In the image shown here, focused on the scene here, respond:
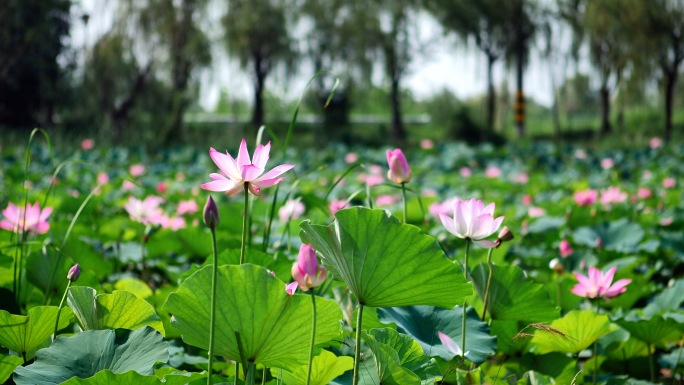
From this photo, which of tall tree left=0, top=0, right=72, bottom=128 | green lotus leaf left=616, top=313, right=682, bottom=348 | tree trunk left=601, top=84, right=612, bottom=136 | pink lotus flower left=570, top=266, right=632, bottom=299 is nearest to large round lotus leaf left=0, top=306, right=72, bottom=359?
pink lotus flower left=570, top=266, right=632, bottom=299

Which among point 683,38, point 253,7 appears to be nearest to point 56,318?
point 683,38

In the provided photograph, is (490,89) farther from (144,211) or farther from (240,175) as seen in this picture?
(240,175)

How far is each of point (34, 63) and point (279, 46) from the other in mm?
7996

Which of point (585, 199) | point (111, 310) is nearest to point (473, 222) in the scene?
point (111, 310)

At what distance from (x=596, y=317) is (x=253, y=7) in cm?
1736

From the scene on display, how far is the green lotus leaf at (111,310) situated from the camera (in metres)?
0.87

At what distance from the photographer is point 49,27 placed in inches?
423

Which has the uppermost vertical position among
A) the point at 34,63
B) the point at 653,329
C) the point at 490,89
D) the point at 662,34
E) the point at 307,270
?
the point at 662,34

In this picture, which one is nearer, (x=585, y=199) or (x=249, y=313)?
(x=249, y=313)

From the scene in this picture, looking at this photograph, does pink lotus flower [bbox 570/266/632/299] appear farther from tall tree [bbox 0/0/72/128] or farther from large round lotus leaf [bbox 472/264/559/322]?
tall tree [bbox 0/0/72/128]

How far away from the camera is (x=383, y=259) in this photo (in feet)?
2.62

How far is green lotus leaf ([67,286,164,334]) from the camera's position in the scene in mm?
873

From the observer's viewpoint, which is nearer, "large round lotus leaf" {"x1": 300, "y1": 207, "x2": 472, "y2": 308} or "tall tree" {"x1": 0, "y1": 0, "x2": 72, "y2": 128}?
"large round lotus leaf" {"x1": 300, "y1": 207, "x2": 472, "y2": 308}

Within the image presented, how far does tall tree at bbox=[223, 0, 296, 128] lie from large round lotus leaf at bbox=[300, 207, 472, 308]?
16712 mm
